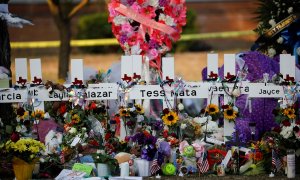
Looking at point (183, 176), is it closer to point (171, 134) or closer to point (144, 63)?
point (171, 134)

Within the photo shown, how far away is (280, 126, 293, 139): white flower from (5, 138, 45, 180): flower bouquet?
242 cm

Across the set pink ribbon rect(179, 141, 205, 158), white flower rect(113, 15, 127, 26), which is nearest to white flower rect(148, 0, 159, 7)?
white flower rect(113, 15, 127, 26)

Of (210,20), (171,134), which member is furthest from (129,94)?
(210,20)

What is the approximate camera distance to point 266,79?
25.5 feet

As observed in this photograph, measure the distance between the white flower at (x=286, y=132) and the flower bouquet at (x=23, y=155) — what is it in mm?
2422

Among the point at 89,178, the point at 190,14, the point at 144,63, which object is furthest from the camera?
the point at 190,14

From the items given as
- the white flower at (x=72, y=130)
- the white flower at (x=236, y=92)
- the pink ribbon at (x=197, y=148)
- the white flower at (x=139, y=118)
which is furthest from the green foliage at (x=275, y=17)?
the white flower at (x=72, y=130)

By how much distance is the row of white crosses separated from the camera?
7.73m

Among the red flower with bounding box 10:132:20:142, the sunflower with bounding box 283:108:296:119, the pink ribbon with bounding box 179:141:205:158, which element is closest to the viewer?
the red flower with bounding box 10:132:20:142

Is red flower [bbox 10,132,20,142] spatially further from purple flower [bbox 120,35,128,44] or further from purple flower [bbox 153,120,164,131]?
purple flower [bbox 120,35,128,44]

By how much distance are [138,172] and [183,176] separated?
17.6 inches

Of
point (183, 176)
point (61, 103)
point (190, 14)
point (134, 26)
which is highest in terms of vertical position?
point (190, 14)

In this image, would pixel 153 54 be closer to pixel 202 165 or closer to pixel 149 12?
pixel 149 12

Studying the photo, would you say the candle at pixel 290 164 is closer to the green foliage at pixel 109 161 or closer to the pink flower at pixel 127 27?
the green foliage at pixel 109 161
